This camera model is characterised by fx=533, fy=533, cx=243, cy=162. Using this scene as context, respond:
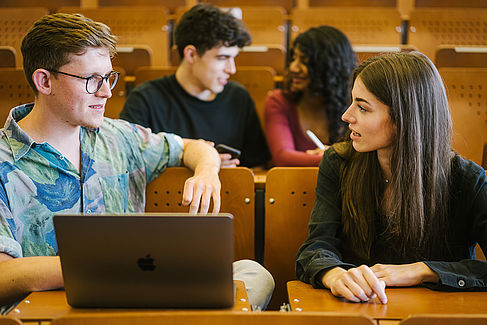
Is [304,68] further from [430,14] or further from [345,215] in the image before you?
[430,14]

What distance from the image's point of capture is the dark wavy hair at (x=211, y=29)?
2.50 metres

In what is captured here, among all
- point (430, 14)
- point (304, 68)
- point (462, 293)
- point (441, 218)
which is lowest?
point (462, 293)

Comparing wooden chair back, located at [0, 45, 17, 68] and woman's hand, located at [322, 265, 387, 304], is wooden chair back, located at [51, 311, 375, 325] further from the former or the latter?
wooden chair back, located at [0, 45, 17, 68]

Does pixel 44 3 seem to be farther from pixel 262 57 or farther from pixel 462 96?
pixel 462 96

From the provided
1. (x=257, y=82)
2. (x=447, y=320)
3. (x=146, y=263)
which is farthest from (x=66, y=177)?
(x=257, y=82)

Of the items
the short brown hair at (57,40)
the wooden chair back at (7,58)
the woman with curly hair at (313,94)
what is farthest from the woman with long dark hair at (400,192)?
the wooden chair back at (7,58)

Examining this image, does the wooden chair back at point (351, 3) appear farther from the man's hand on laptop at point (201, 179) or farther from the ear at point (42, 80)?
the ear at point (42, 80)

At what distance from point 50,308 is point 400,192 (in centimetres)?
93

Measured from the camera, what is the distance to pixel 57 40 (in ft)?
4.74

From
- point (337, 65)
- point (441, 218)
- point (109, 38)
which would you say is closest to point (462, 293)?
point (441, 218)

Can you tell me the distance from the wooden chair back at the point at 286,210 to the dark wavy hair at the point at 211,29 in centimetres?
103

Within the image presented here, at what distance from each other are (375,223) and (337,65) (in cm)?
116

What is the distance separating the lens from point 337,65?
2.50 meters

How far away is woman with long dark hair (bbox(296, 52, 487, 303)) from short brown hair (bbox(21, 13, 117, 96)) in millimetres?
762
